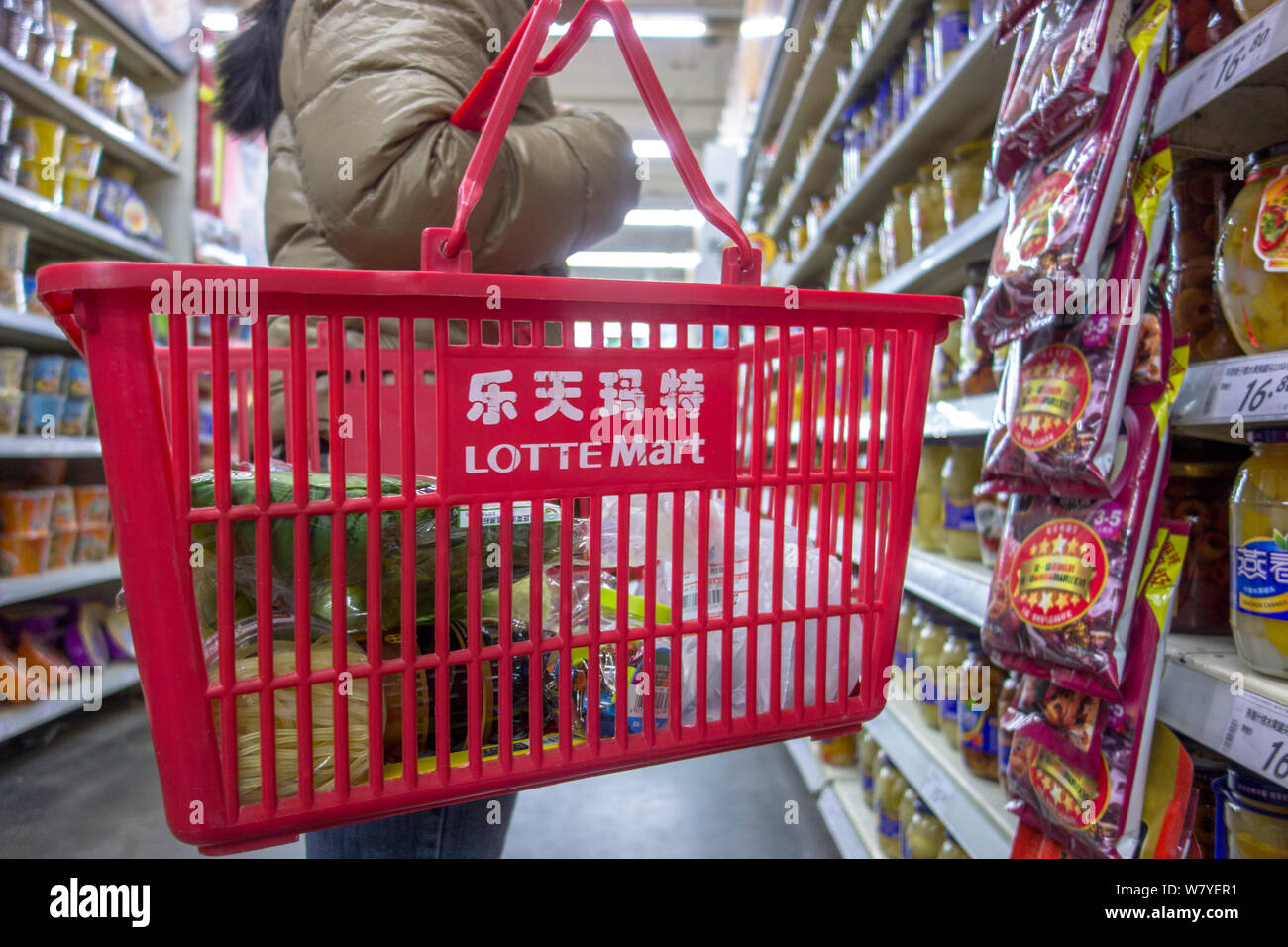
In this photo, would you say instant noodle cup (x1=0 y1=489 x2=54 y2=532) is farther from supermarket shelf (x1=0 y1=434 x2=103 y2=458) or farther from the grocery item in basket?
the grocery item in basket

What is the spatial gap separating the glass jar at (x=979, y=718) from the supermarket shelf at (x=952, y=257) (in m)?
0.81

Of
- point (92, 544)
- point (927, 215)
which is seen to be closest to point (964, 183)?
point (927, 215)

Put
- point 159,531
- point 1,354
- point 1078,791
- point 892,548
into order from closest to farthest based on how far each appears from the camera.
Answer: point 159,531
point 892,548
point 1078,791
point 1,354

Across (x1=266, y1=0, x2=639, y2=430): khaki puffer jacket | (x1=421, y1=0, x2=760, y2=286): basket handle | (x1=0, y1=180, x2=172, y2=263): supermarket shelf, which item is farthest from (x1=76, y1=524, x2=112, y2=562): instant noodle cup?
(x1=421, y1=0, x2=760, y2=286): basket handle

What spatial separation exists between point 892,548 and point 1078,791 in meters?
0.50

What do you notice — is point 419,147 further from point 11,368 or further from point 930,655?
point 11,368

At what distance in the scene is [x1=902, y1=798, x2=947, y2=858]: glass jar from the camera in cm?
179

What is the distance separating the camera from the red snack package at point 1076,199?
93cm

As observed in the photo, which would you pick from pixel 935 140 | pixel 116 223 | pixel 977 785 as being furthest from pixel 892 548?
pixel 116 223

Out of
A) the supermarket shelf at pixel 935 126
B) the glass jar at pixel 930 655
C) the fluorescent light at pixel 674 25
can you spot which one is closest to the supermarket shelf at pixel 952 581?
the glass jar at pixel 930 655

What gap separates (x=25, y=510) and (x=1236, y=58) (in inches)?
139
